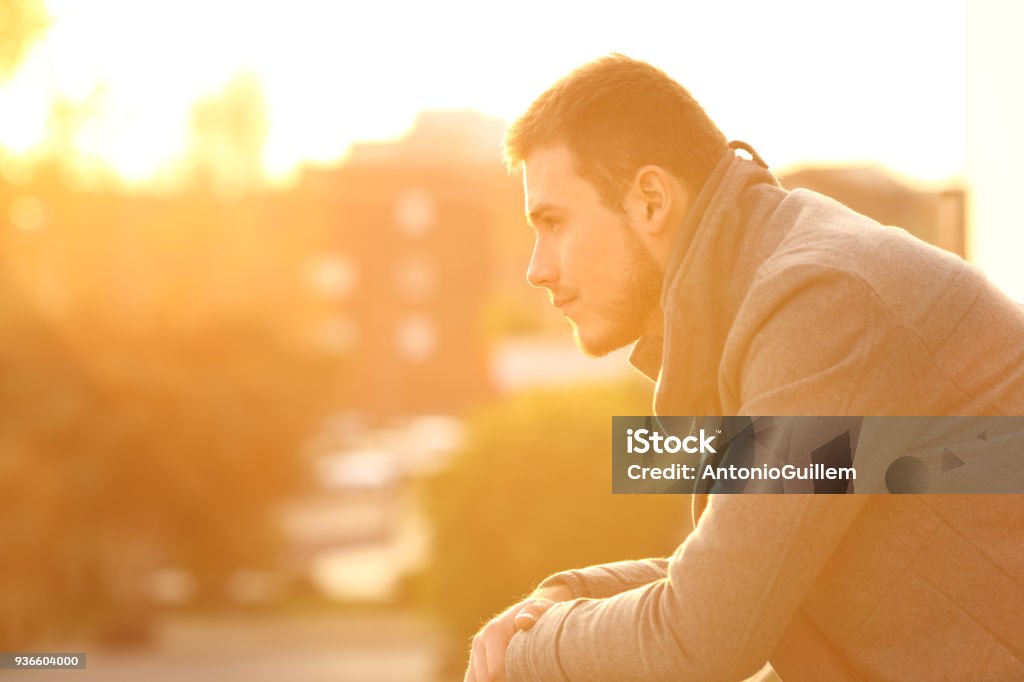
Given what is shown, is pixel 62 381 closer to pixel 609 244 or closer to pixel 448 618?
pixel 448 618

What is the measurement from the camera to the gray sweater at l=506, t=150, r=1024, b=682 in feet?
4.33

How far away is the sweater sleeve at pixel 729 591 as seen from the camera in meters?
1.31

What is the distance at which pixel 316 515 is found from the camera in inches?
1391

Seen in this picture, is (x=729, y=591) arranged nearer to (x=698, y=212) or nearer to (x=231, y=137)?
(x=698, y=212)

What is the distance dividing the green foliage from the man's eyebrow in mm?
10641

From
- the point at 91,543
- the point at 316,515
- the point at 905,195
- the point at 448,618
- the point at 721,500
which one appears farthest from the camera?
the point at 316,515

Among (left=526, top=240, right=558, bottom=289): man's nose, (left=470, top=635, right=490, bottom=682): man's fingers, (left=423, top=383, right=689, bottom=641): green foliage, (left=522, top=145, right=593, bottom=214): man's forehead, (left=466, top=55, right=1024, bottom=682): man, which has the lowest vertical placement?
(left=423, top=383, right=689, bottom=641): green foliage

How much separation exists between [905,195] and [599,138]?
8.93 metres

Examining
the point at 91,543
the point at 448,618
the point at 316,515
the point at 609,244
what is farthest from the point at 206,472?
the point at 609,244

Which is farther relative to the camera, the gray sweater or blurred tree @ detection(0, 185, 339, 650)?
blurred tree @ detection(0, 185, 339, 650)

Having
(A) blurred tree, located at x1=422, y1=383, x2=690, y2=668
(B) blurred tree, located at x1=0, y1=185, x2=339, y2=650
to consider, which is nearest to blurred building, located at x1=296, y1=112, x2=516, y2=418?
(B) blurred tree, located at x1=0, y1=185, x2=339, y2=650

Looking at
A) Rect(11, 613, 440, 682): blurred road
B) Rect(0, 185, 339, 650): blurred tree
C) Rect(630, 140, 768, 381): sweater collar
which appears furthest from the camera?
Rect(0, 185, 339, 650): blurred tree

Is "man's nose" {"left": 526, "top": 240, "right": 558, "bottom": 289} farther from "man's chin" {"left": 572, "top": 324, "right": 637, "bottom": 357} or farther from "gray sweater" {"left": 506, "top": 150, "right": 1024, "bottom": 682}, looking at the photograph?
"gray sweater" {"left": 506, "top": 150, "right": 1024, "bottom": 682}

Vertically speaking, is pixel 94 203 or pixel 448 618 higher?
pixel 94 203
